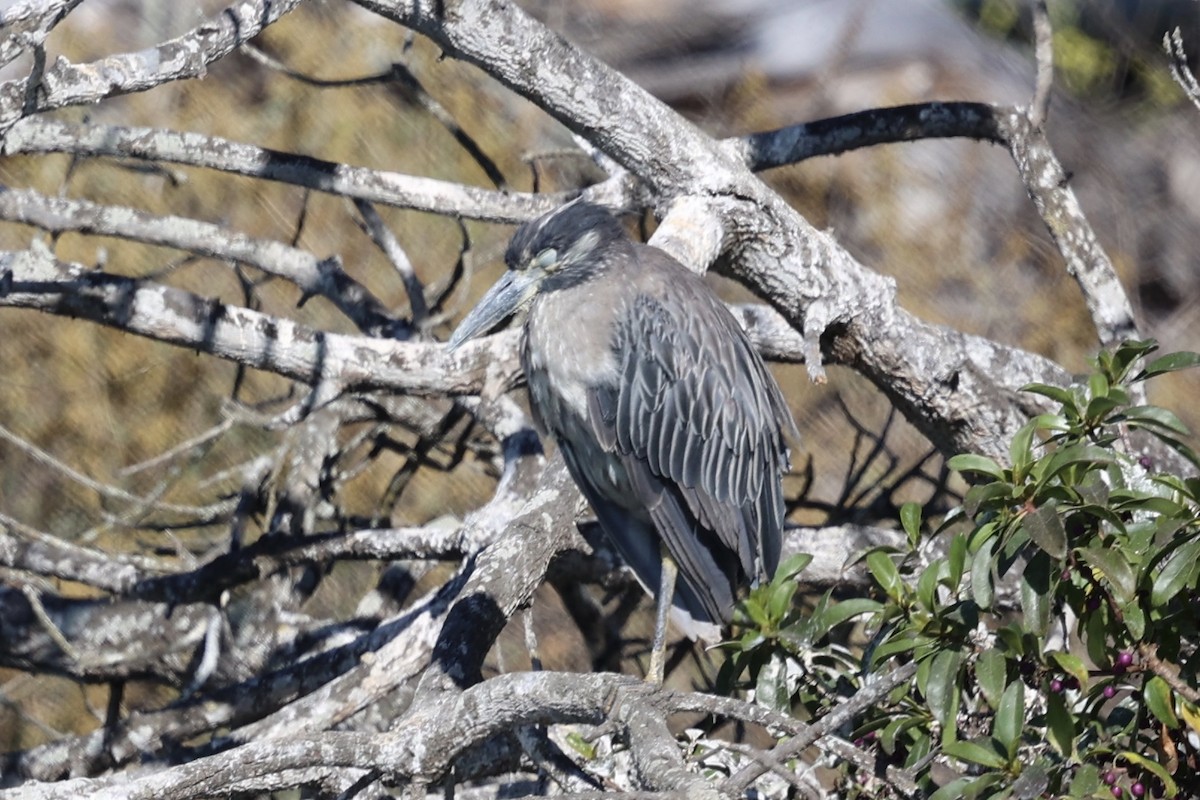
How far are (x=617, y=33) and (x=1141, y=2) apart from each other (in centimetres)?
222

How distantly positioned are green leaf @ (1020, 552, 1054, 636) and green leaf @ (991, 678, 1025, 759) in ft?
0.32

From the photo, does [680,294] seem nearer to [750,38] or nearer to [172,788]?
[172,788]

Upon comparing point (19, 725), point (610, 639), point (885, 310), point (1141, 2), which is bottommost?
point (19, 725)

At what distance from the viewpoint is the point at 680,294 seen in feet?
9.64

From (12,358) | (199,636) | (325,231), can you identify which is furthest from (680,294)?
(12,358)

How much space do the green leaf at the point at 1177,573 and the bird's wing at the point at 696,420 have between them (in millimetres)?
1087

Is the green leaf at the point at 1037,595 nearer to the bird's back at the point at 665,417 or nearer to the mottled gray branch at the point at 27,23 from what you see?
the bird's back at the point at 665,417

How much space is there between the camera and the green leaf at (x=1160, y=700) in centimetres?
204

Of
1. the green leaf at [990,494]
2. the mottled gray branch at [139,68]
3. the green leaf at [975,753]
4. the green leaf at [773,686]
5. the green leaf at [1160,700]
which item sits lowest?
the green leaf at [773,686]

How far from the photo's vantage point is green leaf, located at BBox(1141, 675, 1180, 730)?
6.68 feet

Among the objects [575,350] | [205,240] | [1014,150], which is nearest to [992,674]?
[575,350]

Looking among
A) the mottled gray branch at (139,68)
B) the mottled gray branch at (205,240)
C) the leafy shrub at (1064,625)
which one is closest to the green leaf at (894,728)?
the leafy shrub at (1064,625)

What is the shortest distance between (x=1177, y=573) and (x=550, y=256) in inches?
58.6

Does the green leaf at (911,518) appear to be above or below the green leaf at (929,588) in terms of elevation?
above
